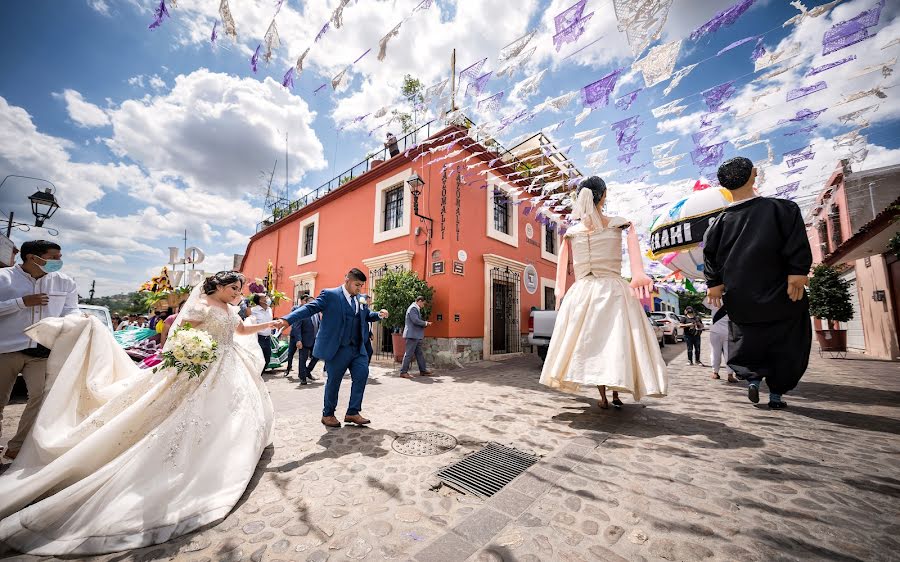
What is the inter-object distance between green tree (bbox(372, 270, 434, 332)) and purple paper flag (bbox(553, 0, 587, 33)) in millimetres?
6158

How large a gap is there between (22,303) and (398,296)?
628cm

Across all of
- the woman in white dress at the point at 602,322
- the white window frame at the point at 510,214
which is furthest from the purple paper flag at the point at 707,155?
the white window frame at the point at 510,214

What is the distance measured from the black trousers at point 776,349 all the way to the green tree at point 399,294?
6494 mm

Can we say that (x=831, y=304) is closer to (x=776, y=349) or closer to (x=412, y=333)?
(x=776, y=349)

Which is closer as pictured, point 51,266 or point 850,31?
point 51,266

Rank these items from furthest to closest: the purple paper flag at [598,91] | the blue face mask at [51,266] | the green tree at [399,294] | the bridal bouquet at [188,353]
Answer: the green tree at [399,294] → the purple paper flag at [598,91] → the blue face mask at [51,266] → the bridal bouquet at [188,353]

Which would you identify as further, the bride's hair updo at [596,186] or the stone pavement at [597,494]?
the bride's hair updo at [596,186]

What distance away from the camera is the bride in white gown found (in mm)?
1711

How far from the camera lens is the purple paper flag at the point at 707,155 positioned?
611 cm

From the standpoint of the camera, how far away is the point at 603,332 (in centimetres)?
342

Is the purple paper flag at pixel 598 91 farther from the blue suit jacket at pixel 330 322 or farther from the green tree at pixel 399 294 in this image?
the green tree at pixel 399 294

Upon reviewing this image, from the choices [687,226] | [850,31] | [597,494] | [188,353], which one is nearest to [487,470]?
[597,494]

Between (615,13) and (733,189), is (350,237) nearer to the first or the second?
(615,13)

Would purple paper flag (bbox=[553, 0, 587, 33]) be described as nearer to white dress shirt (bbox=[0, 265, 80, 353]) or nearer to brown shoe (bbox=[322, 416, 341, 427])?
brown shoe (bbox=[322, 416, 341, 427])
